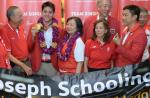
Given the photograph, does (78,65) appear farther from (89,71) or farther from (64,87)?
(64,87)

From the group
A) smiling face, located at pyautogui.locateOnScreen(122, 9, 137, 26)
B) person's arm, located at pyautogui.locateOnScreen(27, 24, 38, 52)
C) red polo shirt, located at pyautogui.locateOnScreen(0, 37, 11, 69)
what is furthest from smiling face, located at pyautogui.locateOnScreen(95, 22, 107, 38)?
red polo shirt, located at pyautogui.locateOnScreen(0, 37, 11, 69)

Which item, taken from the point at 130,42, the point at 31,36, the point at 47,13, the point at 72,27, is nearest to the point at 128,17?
the point at 130,42

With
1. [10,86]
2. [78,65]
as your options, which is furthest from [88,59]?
[10,86]

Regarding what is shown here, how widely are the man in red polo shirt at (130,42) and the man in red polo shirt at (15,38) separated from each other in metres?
1.02

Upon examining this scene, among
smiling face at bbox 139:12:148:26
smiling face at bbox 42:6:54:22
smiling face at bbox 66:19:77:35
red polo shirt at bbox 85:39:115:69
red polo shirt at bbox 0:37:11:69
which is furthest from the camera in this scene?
smiling face at bbox 139:12:148:26

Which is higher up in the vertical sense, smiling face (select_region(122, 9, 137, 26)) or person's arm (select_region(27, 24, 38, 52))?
smiling face (select_region(122, 9, 137, 26))

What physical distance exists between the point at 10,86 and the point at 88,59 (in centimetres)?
90

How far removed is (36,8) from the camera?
5.69 m

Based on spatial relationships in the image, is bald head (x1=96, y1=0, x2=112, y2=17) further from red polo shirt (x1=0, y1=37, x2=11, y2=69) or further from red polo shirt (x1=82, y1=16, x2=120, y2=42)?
red polo shirt (x1=0, y1=37, x2=11, y2=69)

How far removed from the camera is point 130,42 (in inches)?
158

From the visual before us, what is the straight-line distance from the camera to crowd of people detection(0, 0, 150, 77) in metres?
4.03

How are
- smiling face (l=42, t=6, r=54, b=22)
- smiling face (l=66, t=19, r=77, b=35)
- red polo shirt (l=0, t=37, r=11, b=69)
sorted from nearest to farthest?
red polo shirt (l=0, t=37, r=11, b=69), smiling face (l=66, t=19, r=77, b=35), smiling face (l=42, t=6, r=54, b=22)

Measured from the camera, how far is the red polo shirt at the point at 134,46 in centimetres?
394

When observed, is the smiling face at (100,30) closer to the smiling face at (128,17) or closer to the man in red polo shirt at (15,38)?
the smiling face at (128,17)
